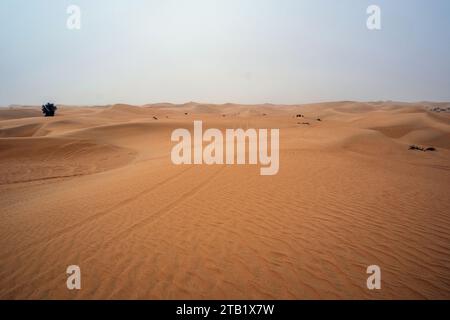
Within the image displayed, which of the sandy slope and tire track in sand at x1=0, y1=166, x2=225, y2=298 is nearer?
the sandy slope

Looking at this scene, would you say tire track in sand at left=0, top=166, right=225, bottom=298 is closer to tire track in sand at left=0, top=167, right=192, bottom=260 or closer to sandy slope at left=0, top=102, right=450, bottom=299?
sandy slope at left=0, top=102, right=450, bottom=299

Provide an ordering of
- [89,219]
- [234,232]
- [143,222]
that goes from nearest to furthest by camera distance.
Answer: [234,232] → [143,222] → [89,219]

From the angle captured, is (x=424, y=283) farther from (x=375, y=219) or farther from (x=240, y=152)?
(x=240, y=152)

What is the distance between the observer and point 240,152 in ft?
39.9

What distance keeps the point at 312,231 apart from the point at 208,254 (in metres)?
2.01

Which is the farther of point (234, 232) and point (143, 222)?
point (143, 222)

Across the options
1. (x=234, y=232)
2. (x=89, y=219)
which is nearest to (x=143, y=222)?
(x=89, y=219)

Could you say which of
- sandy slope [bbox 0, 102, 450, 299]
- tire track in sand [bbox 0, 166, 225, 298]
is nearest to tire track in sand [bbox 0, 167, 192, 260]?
sandy slope [bbox 0, 102, 450, 299]

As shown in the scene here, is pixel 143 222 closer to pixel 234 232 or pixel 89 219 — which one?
pixel 89 219

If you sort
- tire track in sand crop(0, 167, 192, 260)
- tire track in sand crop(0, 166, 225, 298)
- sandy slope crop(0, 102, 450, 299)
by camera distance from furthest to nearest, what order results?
1. tire track in sand crop(0, 167, 192, 260)
2. tire track in sand crop(0, 166, 225, 298)
3. sandy slope crop(0, 102, 450, 299)

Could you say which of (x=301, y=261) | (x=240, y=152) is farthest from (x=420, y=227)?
(x=240, y=152)

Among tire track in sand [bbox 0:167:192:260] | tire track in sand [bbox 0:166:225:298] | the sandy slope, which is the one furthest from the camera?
tire track in sand [bbox 0:167:192:260]

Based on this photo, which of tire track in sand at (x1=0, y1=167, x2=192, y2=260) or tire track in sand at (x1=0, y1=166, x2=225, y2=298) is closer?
tire track in sand at (x1=0, y1=166, x2=225, y2=298)

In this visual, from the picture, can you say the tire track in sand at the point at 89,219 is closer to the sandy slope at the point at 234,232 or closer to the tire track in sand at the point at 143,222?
the sandy slope at the point at 234,232
